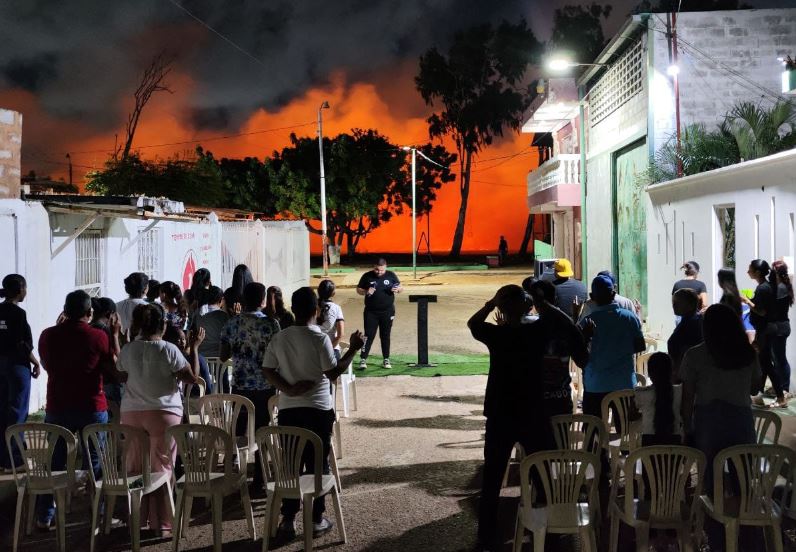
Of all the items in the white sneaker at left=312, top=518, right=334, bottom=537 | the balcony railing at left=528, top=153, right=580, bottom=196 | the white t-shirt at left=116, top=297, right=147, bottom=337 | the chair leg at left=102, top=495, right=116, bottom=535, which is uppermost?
the balcony railing at left=528, top=153, right=580, bottom=196

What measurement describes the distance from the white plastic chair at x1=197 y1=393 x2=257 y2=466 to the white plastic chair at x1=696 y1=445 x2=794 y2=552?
10.5 ft

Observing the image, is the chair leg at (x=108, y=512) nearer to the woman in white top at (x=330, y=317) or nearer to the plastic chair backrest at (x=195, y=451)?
the plastic chair backrest at (x=195, y=451)

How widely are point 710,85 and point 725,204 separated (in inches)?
187

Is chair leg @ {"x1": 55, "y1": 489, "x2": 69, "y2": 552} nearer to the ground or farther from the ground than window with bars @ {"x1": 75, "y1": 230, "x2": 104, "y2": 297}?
nearer to the ground

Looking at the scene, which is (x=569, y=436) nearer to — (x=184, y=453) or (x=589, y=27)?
(x=184, y=453)

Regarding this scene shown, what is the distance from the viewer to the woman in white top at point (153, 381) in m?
5.50

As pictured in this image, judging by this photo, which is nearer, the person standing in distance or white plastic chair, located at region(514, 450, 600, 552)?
white plastic chair, located at region(514, 450, 600, 552)

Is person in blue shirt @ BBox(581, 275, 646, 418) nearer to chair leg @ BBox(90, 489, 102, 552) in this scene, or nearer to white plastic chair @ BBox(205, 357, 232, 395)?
white plastic chair @ BBox(205, 357, 232, 395)

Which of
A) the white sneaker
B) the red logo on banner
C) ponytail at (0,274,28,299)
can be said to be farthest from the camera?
the red logo on banner

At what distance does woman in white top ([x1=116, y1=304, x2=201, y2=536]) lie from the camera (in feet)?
18.0

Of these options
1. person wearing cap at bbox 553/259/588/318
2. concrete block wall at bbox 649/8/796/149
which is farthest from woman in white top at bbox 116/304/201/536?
concrete block wall at bbox 649/8/796/149

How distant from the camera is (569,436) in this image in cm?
577

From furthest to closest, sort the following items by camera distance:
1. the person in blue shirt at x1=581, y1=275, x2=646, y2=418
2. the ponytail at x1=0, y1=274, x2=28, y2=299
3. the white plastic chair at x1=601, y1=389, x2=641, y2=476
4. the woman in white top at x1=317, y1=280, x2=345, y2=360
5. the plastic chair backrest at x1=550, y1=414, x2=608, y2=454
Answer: the woman in white top at x1=317, y1=280, x2=345, y2=360, the ponytail at x1=0, y1=274, x2=28, y2=299, the person in blue shirt at x1=581, y1=275, x2=646, y2=418, the white plastic chair at x1=601, y1=389, x2=641, y2=476, the plastic chair backrest at x1=550, y1=414, x2=608, y2=454

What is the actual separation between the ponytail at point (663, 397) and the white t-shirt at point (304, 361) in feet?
6.78
